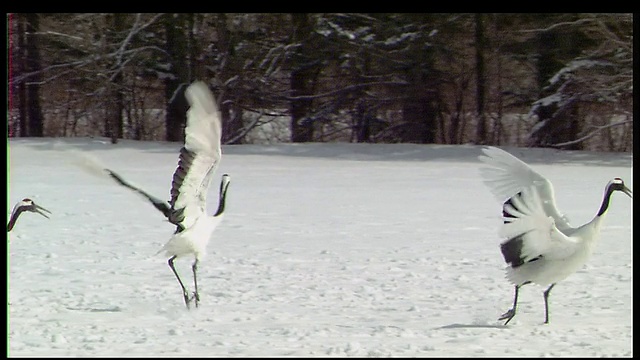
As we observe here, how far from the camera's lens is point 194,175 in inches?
256

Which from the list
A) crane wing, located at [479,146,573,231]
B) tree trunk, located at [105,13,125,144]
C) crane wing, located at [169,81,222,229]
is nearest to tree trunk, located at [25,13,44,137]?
tree trunk, located at [105,13,125,144]

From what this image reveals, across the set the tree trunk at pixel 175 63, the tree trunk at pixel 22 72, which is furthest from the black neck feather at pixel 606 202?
the tree trunk at pixel 22 72

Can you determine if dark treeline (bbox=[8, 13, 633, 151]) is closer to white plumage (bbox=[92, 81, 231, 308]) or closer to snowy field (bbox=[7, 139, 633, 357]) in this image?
snowy field (bbox=[7, 139, 633, 357])

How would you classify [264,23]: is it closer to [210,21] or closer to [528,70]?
[210,21]

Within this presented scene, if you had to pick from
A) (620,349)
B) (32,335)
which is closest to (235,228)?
(32,335)

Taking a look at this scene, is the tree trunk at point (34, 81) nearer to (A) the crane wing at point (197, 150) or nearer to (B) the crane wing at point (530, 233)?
(A) the crane wing at point (197, 150)

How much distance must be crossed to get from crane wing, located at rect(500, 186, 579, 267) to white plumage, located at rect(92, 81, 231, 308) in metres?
1.73

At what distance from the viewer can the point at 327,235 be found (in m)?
11.6

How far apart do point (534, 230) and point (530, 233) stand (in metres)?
0.04

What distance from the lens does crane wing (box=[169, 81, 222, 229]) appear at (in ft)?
20.5

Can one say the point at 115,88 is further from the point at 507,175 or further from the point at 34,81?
the point at 507,175

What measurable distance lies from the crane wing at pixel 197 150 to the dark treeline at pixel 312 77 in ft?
56.5

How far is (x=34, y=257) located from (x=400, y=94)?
52.9 ft

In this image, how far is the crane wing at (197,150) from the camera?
20.5ft
